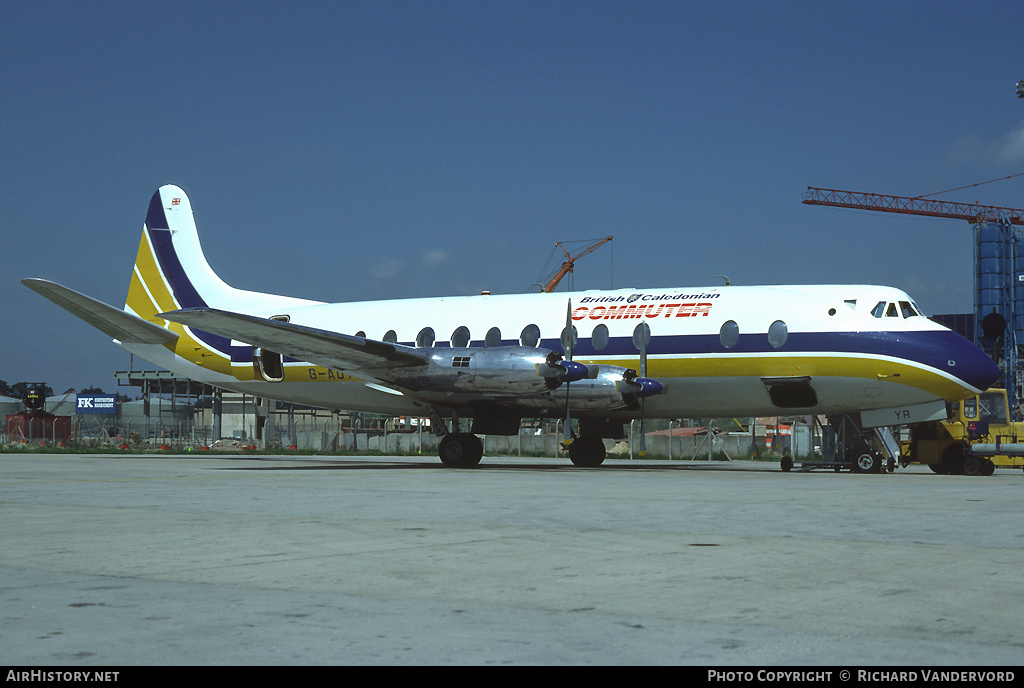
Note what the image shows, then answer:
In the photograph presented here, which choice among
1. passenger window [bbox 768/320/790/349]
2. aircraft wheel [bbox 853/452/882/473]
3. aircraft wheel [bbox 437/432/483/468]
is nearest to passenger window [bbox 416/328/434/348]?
aircraft wheel [bbox 437/432/483/468]

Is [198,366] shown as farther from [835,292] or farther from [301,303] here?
[835,292]

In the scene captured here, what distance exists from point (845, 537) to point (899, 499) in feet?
18.0

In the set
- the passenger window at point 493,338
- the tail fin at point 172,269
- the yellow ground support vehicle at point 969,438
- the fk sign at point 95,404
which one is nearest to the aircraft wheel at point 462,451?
the passenger window at point 493,338

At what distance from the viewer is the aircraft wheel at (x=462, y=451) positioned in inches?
1064

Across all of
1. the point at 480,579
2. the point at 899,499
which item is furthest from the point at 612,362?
the point at 480,579

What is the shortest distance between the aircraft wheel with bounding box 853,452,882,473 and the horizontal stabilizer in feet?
70.1

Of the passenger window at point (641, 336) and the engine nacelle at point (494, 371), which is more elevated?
the passenger window at point (641, 336)

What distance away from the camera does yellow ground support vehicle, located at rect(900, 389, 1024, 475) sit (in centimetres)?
2550

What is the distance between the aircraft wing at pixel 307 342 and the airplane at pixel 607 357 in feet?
0.19

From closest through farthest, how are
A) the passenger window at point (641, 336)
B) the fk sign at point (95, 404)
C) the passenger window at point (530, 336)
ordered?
the passenger window at point (641, 336), the passenger window at point (530, 336), the fk sign at point (95, 404)

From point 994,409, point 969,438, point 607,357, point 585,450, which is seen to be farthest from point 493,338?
point 994,409

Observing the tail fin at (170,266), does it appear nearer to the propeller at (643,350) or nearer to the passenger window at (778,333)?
the propeller at (643,350)

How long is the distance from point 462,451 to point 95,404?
66.5m

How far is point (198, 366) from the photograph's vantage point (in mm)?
31922
